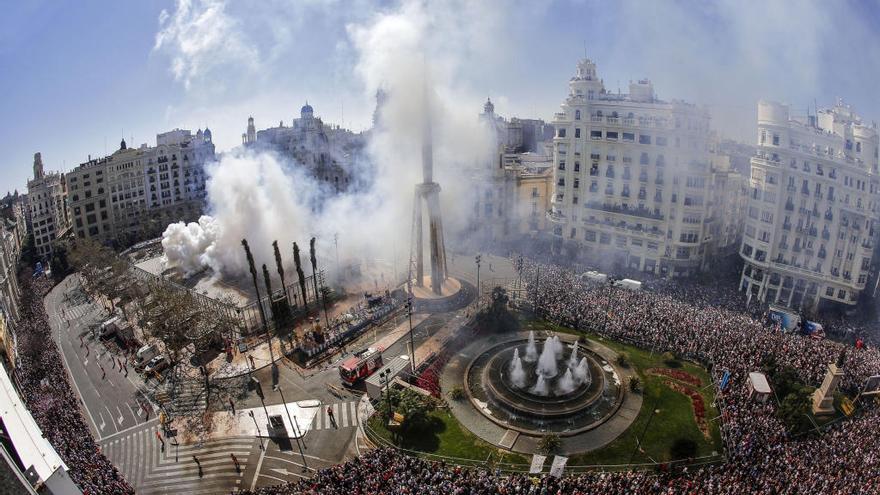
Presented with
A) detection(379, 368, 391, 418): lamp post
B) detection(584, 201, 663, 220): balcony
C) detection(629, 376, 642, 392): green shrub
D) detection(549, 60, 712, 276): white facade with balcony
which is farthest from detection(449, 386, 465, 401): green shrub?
detection(584, 201, 663, 220): balcony

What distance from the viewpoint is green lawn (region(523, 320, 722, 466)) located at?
2888 cm

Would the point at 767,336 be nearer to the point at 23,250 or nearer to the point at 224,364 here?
the point at 224,364

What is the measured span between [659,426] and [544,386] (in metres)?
7.43

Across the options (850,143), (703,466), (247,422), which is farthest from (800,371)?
(247,422)

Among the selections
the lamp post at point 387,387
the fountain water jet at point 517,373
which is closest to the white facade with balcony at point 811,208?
the fountain water jet at point 517,373

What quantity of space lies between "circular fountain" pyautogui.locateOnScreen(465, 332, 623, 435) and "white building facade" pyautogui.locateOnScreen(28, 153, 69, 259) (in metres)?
77.5

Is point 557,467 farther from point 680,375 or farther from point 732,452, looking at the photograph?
point 680,375

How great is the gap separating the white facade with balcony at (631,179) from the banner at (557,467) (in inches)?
1378

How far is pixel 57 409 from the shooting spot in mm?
34656

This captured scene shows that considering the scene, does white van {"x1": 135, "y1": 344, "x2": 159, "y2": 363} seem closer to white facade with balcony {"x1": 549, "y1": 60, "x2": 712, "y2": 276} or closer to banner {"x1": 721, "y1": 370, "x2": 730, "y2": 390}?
banner {"x1": 721, "y1": 370, "x2": 730, "y2": 390}

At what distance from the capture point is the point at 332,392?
36812 millimetres

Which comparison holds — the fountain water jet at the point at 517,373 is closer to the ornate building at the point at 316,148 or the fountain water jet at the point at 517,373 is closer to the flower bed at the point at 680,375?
the flower bed at the point at 680,375

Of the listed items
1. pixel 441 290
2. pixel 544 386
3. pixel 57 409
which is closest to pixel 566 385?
pixel 544 386

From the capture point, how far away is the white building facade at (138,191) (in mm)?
79875
